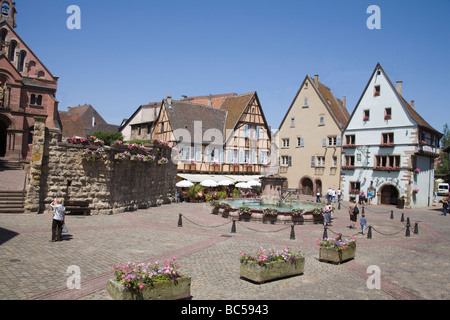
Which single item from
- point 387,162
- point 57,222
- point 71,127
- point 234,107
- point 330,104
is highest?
point 330,104

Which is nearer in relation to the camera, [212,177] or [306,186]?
[212,177]

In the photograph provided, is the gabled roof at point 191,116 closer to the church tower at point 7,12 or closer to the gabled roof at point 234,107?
the gabled roof at point 234,107

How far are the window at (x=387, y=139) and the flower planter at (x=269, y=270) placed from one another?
3114 centimetres

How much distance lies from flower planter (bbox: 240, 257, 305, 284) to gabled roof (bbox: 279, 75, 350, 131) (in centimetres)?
3429

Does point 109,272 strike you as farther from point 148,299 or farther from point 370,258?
point 370,258

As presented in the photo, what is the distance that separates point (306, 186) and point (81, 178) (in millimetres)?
31042

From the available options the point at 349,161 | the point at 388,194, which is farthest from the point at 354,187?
the point at 388,194

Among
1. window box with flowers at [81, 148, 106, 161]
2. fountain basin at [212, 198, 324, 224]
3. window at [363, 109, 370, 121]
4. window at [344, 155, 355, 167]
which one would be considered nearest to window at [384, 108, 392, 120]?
window at [363, 109, 370, 121]

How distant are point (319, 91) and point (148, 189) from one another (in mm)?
26738

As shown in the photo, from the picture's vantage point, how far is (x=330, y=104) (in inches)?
1729

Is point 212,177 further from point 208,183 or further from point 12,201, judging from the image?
point 12,201

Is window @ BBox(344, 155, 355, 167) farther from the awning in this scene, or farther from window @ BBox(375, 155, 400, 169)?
the awning

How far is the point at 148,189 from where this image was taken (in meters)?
25.7
